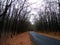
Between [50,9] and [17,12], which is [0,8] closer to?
[17,12]

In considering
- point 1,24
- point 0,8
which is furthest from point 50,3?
point 1,24

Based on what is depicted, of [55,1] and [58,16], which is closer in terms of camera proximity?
[55,1]

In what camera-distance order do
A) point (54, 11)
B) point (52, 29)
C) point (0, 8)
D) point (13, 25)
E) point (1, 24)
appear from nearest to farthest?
point (1, 24)
point (0, 8)
point (13, 25)
point (54, 11)
point (52, 29)

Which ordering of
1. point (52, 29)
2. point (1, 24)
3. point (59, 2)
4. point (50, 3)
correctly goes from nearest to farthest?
point (1, 24)
point (59, 2)
point (50, 3)
point (52, 29)

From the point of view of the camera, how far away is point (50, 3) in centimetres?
4934

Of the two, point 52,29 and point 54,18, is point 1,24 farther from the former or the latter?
point 52,29

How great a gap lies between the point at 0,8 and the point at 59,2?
955 inches

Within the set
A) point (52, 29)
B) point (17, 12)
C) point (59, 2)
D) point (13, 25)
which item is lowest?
point (52, 29)

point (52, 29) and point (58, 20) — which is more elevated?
point (58, 20)

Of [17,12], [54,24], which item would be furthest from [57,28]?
[17,12]

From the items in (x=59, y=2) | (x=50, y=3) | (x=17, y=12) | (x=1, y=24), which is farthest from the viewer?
(x=50, y=3)

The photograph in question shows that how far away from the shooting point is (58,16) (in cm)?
5353

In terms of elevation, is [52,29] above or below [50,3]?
below

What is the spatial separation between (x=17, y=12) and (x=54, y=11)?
24.5 m
